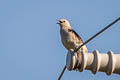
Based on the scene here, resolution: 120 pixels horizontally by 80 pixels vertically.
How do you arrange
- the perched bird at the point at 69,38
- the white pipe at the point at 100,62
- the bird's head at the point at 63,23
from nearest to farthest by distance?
the white pipe at the point at 100,62
the perched bird at the point at 69,38
the bird's head at the point at 63,23

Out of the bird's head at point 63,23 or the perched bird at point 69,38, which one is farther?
the bird's head at point 63,23

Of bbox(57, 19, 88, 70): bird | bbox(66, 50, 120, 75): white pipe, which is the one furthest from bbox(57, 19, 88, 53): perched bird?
bbox(66, 50, 120, 75): white pipe

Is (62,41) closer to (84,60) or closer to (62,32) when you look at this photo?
(62,32)

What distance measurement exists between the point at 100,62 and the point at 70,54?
48cm

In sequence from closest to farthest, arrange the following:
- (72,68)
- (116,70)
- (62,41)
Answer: (116,70) < (72,68) < (62,41)

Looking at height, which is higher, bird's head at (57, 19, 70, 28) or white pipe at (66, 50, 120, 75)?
white pipe at (66, 50, 120, 75)

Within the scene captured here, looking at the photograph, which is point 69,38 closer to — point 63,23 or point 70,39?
point 70,39

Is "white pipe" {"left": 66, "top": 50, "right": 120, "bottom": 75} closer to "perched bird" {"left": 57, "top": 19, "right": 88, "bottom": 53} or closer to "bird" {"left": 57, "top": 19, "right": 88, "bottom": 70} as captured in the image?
"bird" {"left": 57, "top": 19, "right": 88, "bottom": 70}

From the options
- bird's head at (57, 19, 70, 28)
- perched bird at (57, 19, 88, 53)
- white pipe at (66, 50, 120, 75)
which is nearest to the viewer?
white pipe at (66, 50, 120, 75)

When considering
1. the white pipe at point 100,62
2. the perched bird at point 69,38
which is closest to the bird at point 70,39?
the perched bird at point 69,38

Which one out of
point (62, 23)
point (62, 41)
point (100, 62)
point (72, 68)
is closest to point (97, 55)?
point (100, 62)

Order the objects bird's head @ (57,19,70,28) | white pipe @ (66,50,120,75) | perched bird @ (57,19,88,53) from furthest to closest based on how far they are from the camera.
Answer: bird's head @ (57,19,70,28) < perched bird @ (57,19,88,53) < white pipe @ (66,50,120,75)

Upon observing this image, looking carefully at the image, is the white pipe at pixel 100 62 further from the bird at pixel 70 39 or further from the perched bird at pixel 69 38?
the perched bird at pixel 69 38

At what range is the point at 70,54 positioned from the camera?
3584 millimetres
